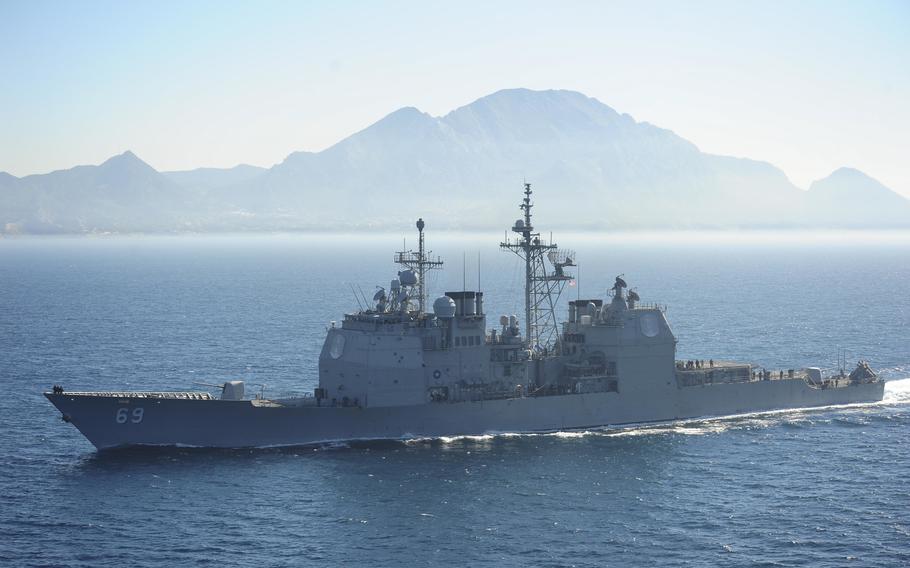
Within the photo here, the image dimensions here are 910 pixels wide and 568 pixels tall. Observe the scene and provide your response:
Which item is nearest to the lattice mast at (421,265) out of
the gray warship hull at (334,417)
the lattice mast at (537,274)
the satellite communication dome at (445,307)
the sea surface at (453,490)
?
the sea surface at (453,490)

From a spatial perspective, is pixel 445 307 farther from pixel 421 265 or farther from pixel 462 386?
pixel 462 386

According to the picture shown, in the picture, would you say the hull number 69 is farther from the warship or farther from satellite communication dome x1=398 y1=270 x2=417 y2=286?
satellite communication dome x1=398 y1=270 x2=417 y2=286

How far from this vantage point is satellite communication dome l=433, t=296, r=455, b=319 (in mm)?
44938

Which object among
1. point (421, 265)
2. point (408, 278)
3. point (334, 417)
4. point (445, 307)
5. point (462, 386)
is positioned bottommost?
point (334, 417)

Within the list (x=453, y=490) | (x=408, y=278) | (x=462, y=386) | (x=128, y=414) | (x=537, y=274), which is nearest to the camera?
(x=453, y=490)

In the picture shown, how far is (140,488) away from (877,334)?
5885 cm

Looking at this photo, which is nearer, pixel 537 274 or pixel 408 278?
pixel 408 278

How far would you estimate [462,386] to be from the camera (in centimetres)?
4553

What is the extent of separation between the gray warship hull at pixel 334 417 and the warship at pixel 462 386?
0.05 meters

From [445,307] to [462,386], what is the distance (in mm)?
3697

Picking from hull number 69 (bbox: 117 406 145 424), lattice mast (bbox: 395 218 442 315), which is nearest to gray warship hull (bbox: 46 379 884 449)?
hull number 69 (bbox: 117 406 145 424)

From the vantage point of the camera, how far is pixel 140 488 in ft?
121

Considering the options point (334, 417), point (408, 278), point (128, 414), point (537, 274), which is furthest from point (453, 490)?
point (537, 274)

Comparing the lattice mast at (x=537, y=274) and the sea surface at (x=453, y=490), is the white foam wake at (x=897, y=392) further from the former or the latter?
the lattice mast at (x=537, y=274)
